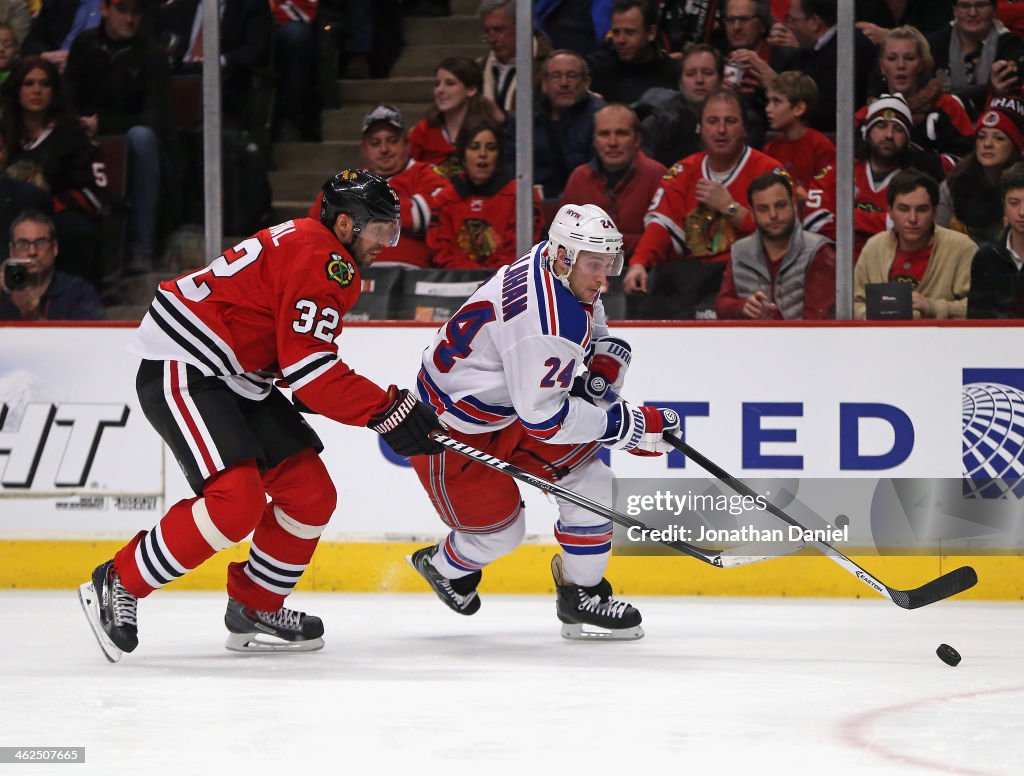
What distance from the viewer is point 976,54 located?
4.81 meters

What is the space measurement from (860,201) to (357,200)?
2.01m

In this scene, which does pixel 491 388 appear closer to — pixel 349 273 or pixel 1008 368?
pixel 349 273

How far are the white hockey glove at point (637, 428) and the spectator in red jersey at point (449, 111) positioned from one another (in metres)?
1.71

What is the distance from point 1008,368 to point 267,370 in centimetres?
235

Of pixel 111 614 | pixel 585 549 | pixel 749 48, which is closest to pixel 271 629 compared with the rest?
pixel 111 614

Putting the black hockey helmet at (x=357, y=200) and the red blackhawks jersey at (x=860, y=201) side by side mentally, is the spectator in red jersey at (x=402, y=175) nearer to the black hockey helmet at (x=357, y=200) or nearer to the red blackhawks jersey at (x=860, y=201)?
the red blackhawks jersey at (x=860, y=201)

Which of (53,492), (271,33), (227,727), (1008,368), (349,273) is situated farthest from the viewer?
(271,33)

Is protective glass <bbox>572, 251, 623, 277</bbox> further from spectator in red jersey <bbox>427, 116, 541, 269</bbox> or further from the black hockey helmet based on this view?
spectator in red jersey <bbox>427, 116, 541, 269</bbox>

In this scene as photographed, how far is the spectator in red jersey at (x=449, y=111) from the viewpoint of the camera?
511cm

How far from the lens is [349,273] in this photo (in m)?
3.47

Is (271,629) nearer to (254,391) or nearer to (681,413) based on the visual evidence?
(254,391)

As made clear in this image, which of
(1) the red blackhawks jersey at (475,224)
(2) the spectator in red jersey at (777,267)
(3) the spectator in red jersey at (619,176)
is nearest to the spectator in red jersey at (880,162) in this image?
(2) the spectator in red jersey at (777,267)

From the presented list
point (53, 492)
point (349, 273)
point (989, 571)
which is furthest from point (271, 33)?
point (989, 571)

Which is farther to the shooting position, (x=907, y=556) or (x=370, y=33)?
(x=370, y=33)
